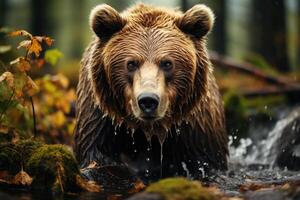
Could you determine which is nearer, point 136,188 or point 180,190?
point 180,190

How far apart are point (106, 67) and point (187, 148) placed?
1.46m

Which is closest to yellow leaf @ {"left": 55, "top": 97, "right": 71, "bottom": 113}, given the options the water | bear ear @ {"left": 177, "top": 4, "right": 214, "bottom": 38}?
the water

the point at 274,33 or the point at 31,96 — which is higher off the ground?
the point at 274,33

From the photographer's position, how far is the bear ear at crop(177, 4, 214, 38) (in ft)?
23.5

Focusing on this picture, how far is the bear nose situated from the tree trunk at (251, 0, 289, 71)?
12143 mm

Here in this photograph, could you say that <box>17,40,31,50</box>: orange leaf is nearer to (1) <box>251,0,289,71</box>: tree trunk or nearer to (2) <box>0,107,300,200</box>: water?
(2) <box>0,107,300,200</box>: water

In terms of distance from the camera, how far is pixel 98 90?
7176 mm

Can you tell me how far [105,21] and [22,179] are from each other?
6.83 ft

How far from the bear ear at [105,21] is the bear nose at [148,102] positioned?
133 cm

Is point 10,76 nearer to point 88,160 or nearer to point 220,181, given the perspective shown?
point 88,160

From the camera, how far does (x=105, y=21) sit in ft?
23.3

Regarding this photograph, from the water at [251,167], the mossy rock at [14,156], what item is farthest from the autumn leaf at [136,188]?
the mossy rock at [14,156]

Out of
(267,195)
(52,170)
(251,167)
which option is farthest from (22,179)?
(251,167)

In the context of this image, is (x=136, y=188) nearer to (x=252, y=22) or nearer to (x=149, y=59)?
(x=149, y=59)
